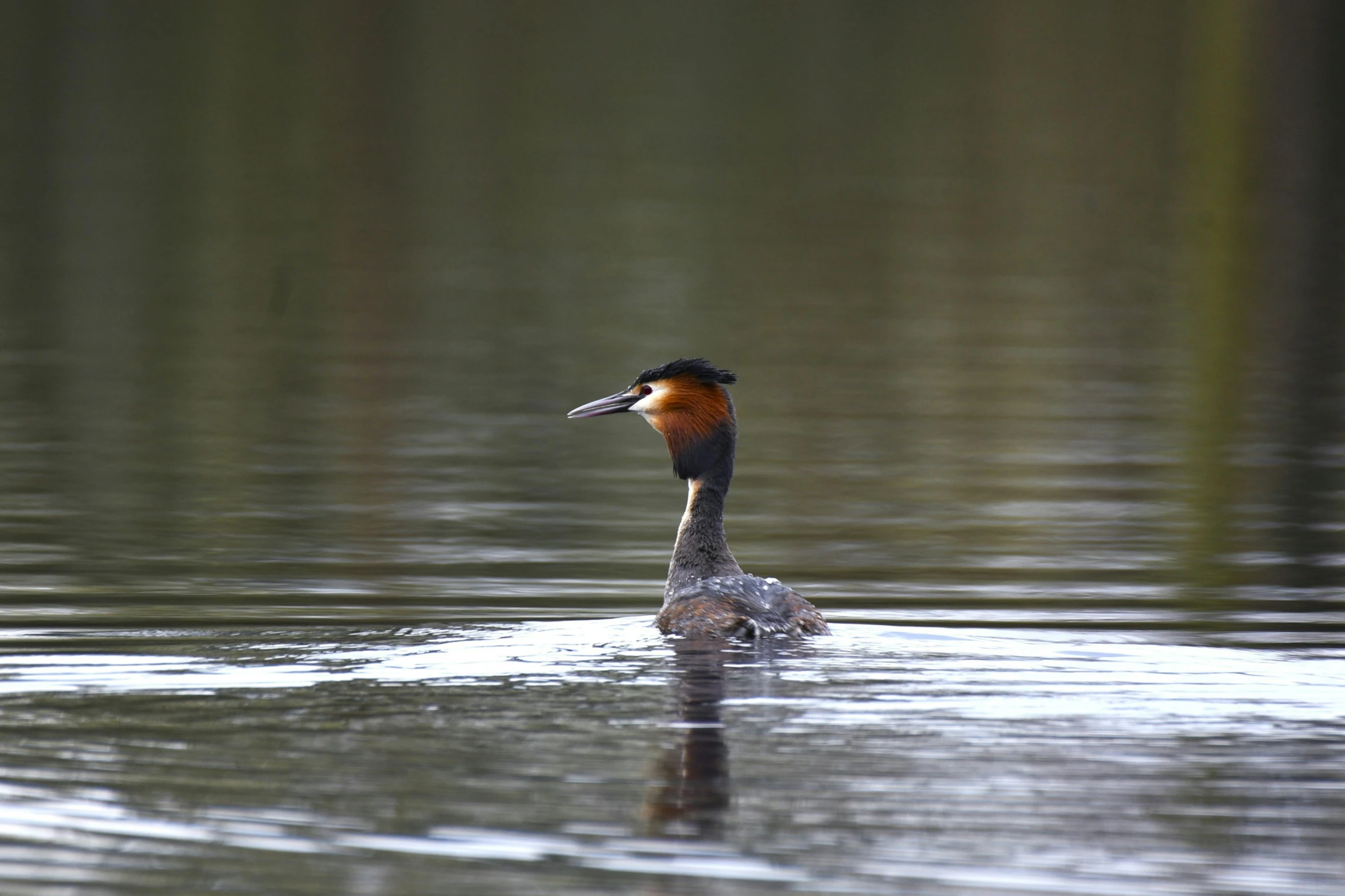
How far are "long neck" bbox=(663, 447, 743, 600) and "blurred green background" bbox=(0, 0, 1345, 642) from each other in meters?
0.74

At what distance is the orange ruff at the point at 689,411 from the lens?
11.7 meters

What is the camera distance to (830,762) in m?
7.78

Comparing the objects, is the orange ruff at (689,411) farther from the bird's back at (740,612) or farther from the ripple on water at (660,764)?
the ripple on water at (660,764)

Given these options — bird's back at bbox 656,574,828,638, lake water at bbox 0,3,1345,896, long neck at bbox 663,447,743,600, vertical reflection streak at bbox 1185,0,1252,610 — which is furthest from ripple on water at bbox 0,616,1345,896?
vertical reflection streak at bbox 1185,0,1252,610

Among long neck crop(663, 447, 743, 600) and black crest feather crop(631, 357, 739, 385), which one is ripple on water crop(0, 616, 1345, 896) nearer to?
long neck crop(663, 447, 743, 600)

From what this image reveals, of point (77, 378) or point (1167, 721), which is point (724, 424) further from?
point (77, 378)

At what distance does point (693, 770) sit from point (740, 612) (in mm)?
2776

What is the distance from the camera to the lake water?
7.05 meters

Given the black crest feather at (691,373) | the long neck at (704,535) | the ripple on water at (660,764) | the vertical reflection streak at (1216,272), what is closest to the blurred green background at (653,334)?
the vertical reflection streak at (1216,272)

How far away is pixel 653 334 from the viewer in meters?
26.0

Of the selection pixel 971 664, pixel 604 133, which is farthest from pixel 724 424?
pixel 604 133

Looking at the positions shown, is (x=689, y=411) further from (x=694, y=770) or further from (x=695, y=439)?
(x=694, y=770)

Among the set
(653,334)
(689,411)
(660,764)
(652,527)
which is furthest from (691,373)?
(653,334)

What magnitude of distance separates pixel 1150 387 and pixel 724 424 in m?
11.6
